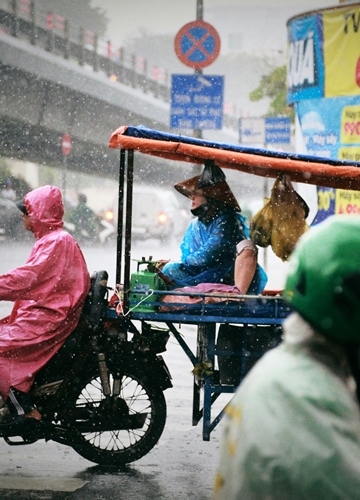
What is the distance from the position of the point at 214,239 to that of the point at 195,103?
7.87 m

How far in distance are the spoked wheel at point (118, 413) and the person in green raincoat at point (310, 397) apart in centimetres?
341

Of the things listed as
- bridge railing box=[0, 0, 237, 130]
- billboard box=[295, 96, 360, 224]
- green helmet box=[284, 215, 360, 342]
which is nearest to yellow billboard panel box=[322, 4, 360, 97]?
billboard box=[295, 96, 360, 224]

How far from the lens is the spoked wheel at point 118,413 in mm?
→ 4770

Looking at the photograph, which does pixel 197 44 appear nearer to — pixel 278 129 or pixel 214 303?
pixel 278 129

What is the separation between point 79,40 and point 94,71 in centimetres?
201

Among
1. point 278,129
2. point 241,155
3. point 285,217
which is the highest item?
point 278,129

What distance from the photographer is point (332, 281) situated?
52.5 inches

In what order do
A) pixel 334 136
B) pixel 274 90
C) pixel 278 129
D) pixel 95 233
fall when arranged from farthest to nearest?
pixel 95 233
pixel 274 90
pixel 278 129
pixel 334 136

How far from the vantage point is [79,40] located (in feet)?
87.0

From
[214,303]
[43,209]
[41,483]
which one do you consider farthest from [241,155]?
[41,483]

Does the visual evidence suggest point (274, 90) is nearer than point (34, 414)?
No

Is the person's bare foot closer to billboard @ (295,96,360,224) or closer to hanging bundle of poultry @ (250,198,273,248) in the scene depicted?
hanging bundle of poultry @ (250,198,273,248)

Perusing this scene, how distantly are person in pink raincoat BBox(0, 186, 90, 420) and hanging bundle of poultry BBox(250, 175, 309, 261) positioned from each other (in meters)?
1.15

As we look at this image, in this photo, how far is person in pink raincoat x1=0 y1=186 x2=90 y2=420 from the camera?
15.1ft
